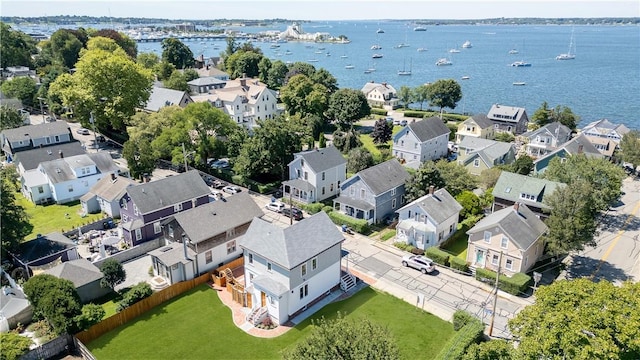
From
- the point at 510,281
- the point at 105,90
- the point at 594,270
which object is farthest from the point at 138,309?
the point at 105,90

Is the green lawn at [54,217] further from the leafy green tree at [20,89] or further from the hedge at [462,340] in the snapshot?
the leafy green tree at [20,89]

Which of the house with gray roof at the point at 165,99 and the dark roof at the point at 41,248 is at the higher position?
the house with gray roof at the point at 165,99

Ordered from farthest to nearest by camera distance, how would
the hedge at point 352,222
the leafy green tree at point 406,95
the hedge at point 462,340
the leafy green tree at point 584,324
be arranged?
the leafy green tree at point 406,95 → the hedge at point 352,222 → the hedge at point 462,340 → the leafy green tree at point 584,324

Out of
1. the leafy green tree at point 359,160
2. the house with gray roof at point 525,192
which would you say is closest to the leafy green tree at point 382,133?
the leafy green tree at point 359,160

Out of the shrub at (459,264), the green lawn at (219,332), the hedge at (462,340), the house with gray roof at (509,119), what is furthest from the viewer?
the house with gray roof at (509,119)

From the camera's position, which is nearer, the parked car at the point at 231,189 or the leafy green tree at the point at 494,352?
the leafy green tree at the point at 494,352

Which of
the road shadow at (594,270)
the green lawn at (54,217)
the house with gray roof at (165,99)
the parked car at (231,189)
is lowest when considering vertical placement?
the road shadow at (594,270)
